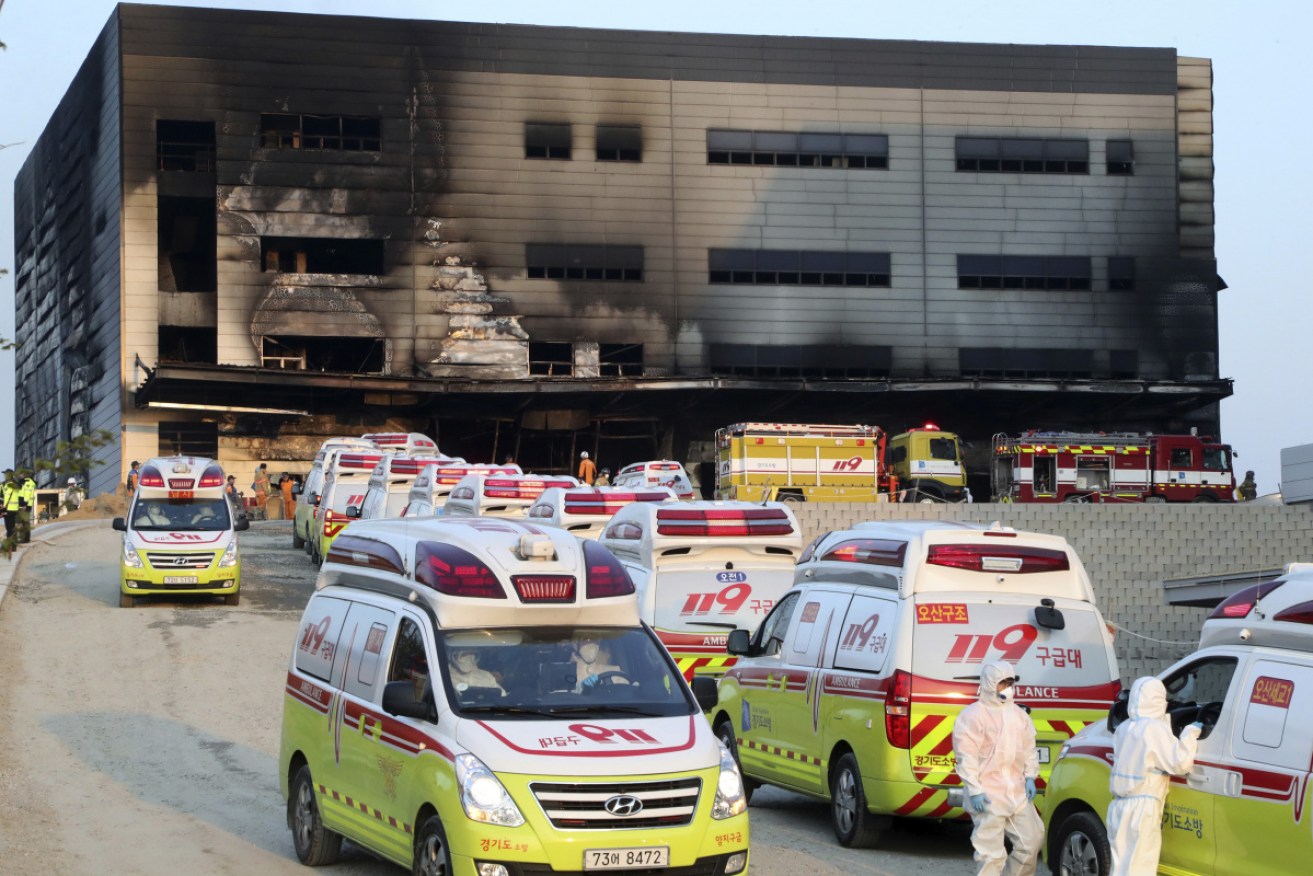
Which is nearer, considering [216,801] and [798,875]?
[798,875]

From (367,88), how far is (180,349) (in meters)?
12.8

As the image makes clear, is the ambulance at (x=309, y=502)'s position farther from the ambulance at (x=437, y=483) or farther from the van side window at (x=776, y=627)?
the van side window at (x=776, y=627)

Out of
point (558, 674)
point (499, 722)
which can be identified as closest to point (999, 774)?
→ point (558, 674)

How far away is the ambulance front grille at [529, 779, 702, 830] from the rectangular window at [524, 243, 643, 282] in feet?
177

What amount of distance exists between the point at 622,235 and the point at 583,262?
1855mm

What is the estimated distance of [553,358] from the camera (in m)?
63.5

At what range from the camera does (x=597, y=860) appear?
912 centimetres

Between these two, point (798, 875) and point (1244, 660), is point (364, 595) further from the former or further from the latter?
point (1244, 660)

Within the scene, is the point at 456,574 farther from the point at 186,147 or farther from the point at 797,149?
the point at 186,147

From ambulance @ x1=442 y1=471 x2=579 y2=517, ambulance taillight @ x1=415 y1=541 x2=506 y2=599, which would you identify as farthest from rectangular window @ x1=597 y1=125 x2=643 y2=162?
ambulance taillight @ x1=415 y1=541 x2=506 y2=599

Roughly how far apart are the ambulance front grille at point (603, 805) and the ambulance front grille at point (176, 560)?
20.7 meters

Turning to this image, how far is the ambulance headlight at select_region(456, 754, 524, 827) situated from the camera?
910 centimetres

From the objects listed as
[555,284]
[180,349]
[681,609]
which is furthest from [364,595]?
[180,349]

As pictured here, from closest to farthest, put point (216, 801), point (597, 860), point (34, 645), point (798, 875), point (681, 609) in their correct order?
point (597, 860) → point (798, 875) → point (216, 801) → point (681, 609) → point (34, 645)
